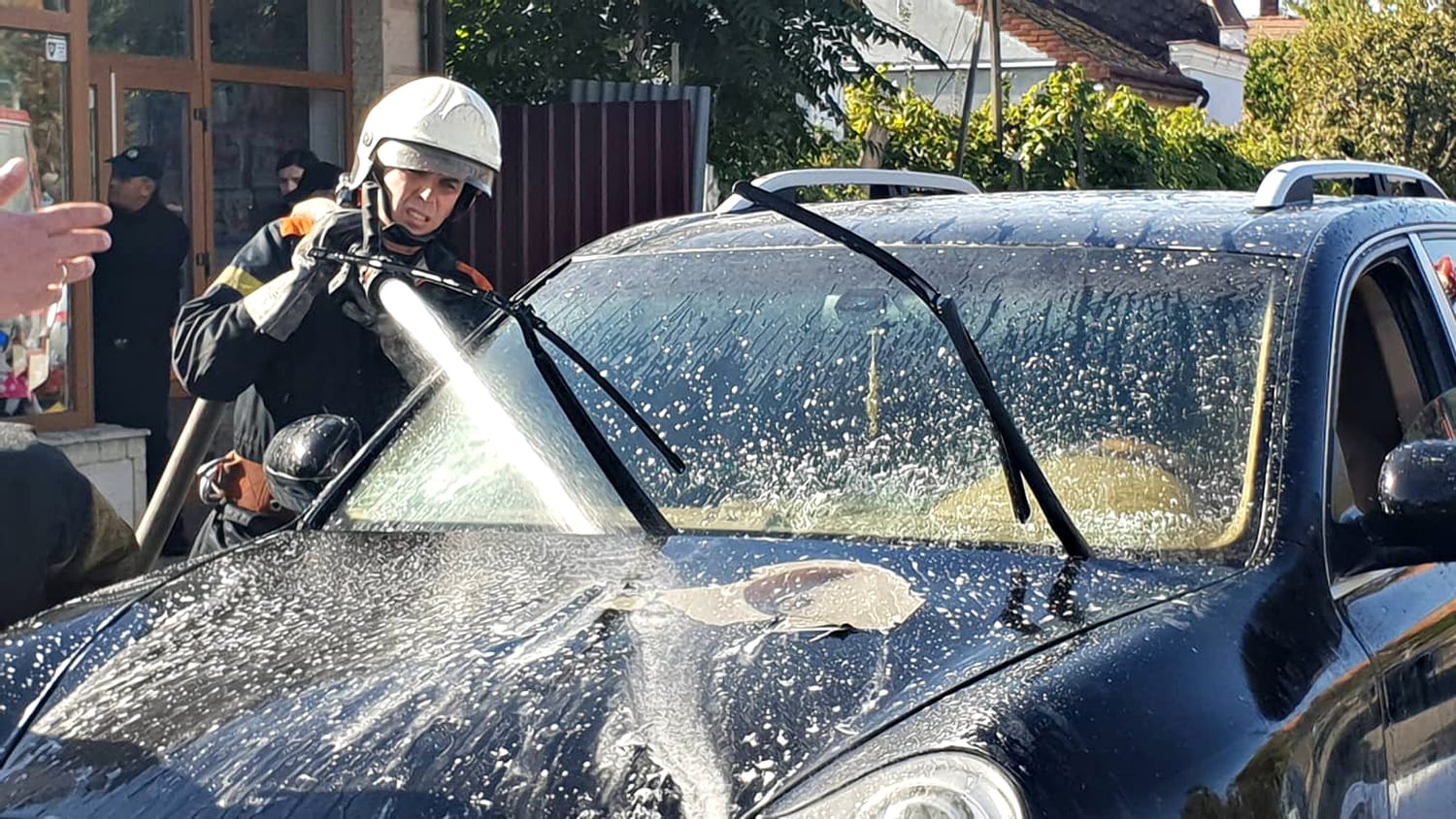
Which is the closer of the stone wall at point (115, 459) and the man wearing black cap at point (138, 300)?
the stone wall at point (115, 459)

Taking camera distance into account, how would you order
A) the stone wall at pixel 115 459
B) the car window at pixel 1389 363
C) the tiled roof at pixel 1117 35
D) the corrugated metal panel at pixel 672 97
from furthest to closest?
the tiled roof at pixel 1117 35 < the corrugated metal panel at pixel 672 97 < the stone wall at pixel 115 459 < the car window at pixel 1389 363

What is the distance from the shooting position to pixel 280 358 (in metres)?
4.32

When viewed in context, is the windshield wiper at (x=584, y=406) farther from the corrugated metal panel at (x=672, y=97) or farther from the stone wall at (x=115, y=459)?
the corrugated metal panel at (x=672, y=97)

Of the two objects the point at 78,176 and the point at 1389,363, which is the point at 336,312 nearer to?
the point at 1389,363

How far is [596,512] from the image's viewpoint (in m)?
3.01

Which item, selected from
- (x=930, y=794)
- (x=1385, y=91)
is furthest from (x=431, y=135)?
(x=1385, y=91)

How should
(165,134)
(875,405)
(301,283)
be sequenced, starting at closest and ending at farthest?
(875,405), (301,283), (165,134)

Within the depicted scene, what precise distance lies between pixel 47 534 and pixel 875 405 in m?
1.83

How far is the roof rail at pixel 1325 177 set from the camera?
325 centimetres

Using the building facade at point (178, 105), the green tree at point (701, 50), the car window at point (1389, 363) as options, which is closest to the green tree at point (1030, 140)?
the green tree at point (701, 50)

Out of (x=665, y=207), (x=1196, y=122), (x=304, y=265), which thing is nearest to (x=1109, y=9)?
(x=1196, y=122)

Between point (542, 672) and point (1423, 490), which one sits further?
point (1423, 490)

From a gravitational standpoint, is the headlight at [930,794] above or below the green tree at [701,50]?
below

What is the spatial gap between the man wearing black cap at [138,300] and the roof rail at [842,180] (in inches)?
203
